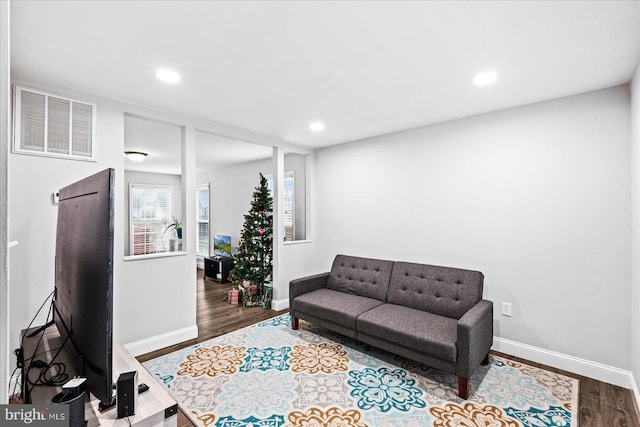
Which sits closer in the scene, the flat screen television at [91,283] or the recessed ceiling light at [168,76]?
the flat screen television at [91,283]

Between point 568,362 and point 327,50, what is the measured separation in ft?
10.8

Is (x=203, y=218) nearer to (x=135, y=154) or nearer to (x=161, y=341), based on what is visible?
(x=135, y=154)

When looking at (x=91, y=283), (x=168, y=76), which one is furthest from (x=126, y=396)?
(x=168, y=76)

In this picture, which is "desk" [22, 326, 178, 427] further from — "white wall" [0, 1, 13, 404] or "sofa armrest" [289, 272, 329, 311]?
"sofa armrest" [289, 272, 329, 311]

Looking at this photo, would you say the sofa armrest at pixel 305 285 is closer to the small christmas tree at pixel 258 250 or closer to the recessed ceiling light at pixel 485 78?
the small christmas tree at pixel 258 250

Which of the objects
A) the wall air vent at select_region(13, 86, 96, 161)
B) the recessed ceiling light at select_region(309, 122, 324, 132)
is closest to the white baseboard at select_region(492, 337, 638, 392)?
the recessed ceiling light at select_region(309, 122, 324, 132)

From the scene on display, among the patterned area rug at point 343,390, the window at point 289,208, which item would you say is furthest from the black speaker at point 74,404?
the window at point 289,208

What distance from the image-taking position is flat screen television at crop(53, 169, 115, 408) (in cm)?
92

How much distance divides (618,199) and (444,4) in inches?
88.3

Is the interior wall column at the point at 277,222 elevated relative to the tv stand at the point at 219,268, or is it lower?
elevated

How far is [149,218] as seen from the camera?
24.6 ft

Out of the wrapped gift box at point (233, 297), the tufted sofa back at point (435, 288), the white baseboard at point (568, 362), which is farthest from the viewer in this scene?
the wrapped gift box at point (233, 297)

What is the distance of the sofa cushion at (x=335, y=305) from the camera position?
3.06m

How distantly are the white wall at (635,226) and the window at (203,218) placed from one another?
293 inches
